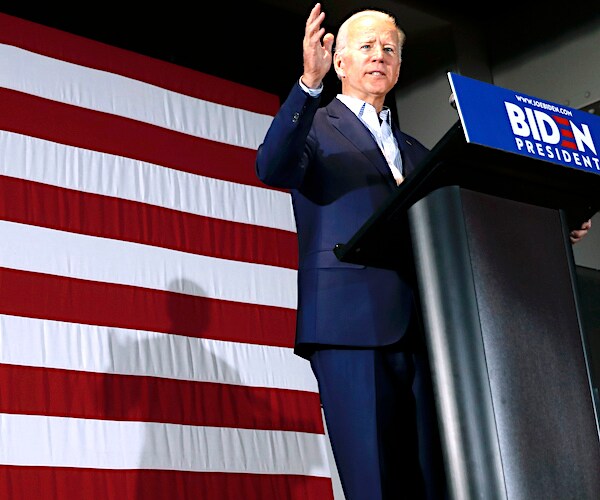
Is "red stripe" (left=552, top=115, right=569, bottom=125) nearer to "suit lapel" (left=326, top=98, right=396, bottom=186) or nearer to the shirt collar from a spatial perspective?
"suit lapel" (left=326, top=98, right=396, bottom=186)

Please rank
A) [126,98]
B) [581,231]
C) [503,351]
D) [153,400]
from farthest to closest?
1. [126,98]
2. [153,400]
3. [581,231]
4. [503,351]

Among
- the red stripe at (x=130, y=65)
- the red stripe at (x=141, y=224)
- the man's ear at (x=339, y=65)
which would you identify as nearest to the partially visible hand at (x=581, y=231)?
the man's ear at (x=339, y=65)

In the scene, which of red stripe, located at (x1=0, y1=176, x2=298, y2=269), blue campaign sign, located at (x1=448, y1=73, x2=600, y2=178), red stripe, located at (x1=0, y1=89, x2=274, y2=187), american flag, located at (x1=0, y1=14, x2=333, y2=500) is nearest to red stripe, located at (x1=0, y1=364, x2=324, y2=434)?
american flag, located at (x1=0, y1=14, x2=333, y2=500)

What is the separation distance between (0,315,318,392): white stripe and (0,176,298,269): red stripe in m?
0.35

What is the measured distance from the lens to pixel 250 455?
11.4 ft

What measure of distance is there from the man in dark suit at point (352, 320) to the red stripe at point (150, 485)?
154cm

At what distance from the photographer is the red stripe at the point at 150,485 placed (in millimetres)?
2934

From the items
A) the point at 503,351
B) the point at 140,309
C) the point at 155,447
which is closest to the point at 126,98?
the point at 140,309

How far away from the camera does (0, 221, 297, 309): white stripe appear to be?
3.22 metres

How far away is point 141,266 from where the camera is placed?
3461 mm

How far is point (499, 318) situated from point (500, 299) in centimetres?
3

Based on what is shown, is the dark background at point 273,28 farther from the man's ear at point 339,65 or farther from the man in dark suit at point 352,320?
the man in dark suit at point 352,320

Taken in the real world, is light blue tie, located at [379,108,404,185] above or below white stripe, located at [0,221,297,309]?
below

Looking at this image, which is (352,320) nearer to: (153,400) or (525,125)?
(525,125)
